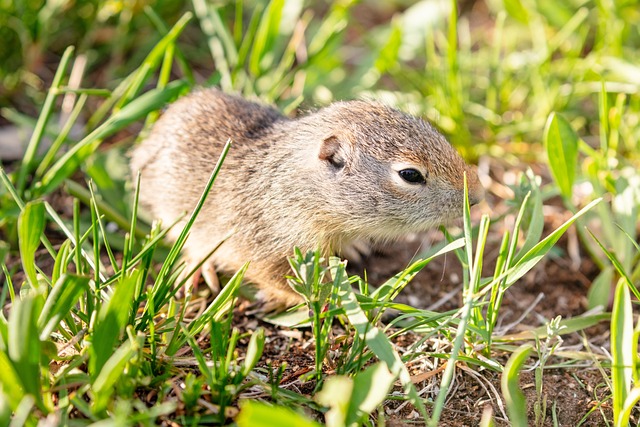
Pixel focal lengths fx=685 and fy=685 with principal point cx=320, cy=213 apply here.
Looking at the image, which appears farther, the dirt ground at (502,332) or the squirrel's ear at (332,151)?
the squirrel's ear at (332,151)

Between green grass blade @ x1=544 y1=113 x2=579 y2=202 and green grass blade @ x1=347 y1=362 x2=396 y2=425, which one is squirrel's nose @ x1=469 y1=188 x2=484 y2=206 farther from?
green grass blade @ x1=347 y1=362 x2=396 y2=425

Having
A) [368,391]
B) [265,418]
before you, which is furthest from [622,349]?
[265,418]

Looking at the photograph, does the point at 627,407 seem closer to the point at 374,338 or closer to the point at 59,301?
the point at 374,338

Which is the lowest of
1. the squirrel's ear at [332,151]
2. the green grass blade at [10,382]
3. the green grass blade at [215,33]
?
the green grass blade at [10,382]

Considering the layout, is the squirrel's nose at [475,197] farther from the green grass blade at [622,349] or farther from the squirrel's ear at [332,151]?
the green grass blade at [622,349]

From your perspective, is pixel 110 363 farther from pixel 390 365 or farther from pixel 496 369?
pixel 496 369

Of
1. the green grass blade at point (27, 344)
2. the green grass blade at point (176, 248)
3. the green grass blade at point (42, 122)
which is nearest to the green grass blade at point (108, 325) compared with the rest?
the green grass blade at point (27, 344)

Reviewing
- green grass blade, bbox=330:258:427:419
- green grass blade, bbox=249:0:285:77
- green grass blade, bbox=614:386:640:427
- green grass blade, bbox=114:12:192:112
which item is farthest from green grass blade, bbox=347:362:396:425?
green grass blade, bbox=249:0:285:77
